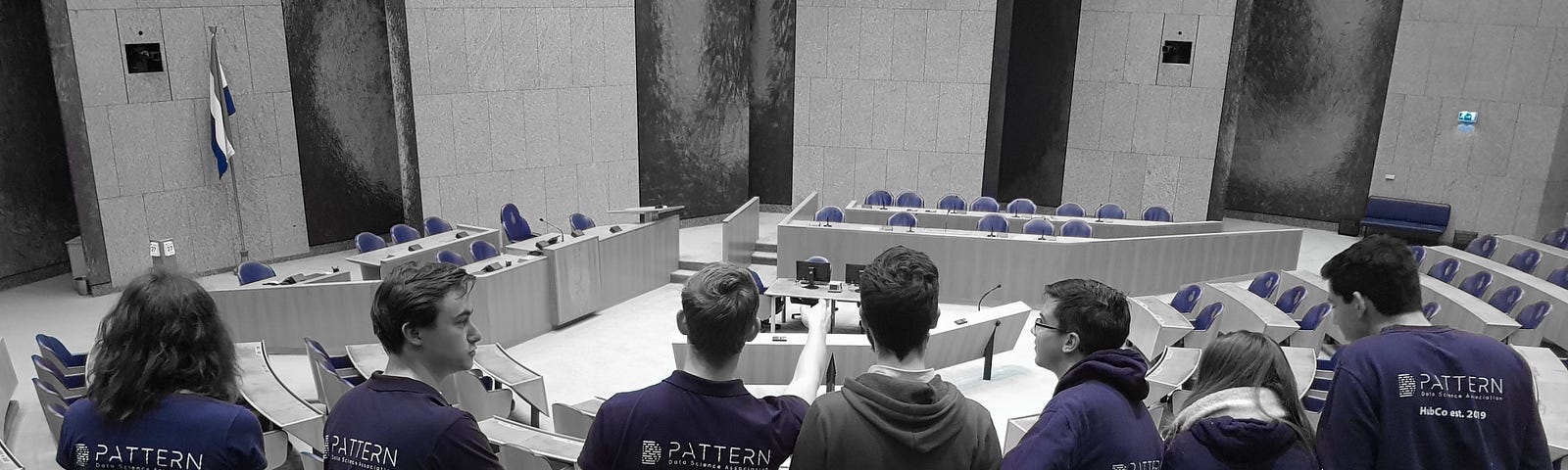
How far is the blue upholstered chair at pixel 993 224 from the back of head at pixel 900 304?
8813 mm

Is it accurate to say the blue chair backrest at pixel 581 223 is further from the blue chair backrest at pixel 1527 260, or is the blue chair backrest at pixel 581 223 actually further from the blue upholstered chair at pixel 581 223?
the blue chair backrest at pixel 1527 260

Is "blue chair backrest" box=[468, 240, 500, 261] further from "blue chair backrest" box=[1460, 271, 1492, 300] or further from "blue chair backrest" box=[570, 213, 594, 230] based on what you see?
"blue chair backrest" box=[1460, 271, 1492, 300]

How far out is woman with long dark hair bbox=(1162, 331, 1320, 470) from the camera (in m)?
2.54

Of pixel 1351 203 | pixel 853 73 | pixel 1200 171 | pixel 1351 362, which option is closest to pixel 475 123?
pixel 853 73

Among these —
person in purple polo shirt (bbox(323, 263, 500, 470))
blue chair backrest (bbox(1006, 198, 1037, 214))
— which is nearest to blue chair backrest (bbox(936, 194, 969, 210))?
blue chair backrest (bbox(1006, 198, 1037, 214))

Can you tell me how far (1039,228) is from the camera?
1083 cm

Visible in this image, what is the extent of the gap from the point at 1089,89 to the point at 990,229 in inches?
182

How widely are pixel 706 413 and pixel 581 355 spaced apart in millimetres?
6732

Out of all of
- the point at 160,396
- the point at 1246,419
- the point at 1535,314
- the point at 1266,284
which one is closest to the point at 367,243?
the point at 160,396

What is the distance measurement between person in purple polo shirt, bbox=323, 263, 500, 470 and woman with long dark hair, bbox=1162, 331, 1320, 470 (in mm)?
1828

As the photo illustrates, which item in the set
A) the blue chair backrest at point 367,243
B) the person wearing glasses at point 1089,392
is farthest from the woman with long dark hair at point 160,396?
the blue chair backrest at point 367,243

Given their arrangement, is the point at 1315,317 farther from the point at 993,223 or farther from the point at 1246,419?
the point at 1246,419

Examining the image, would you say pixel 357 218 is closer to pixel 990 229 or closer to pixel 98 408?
pixel 990 229

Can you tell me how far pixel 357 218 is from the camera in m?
12.7
